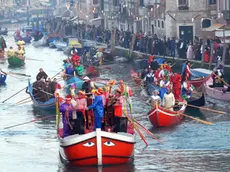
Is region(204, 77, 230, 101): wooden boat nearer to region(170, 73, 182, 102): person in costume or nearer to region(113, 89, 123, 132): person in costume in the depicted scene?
region(170, 73, 182, 102): person in costume

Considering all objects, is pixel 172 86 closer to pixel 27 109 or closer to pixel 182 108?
pixel 182 108

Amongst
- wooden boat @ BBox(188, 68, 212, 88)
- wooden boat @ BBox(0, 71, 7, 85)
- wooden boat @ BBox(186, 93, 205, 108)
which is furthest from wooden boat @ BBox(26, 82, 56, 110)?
wooden boat @ BBox(0, 71, 7, 85)

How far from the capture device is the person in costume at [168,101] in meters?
36.9

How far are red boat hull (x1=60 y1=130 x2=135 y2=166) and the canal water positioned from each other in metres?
0.27

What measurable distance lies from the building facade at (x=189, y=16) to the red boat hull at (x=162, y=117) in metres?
28.8

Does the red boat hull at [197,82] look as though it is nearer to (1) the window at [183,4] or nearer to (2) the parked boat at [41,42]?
(1) the window at [183,4]

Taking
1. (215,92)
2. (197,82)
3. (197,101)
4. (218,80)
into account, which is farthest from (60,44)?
(197,101)

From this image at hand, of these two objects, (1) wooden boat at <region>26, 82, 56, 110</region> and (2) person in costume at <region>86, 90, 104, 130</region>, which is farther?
(1) wooden boat at <region>26, 82, 56, 110</region>

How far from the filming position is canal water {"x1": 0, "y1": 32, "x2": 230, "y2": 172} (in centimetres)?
3092

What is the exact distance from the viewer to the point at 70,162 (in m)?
30.4

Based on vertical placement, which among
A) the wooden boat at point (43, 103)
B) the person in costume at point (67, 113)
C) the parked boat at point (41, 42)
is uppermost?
the person in costume at point (67, 113)

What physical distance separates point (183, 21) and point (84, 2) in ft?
149

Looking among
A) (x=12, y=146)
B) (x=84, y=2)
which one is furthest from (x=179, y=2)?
(x=84, y=2)

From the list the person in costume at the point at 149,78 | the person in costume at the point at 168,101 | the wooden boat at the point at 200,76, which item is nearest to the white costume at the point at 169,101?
the person in costume at the point at 168,101
